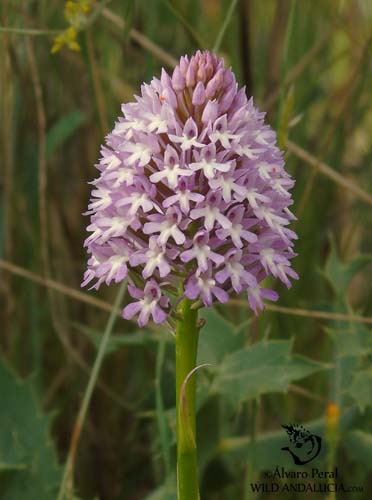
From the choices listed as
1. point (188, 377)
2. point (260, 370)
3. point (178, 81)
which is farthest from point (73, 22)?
point (188, 377)

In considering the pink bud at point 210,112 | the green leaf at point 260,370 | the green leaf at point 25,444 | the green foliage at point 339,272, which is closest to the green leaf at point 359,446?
the green leaf at point 260,370

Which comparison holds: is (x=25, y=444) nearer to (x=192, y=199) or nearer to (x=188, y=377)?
(x=188, y=377)

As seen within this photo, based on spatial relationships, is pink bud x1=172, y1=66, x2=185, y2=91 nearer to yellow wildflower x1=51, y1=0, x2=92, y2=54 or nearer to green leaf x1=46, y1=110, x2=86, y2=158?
yellow wildflower x1=51, y1=0, x2=92, y2=54

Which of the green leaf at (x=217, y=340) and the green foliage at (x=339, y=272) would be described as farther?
the green foliage at (x=339, y=272)

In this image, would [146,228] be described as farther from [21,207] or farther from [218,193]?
[21,207]

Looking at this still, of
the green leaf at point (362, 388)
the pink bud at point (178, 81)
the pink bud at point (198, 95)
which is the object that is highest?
the pink bud at point (178, 81)

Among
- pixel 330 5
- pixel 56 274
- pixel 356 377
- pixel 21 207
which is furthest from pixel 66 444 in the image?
pixel 330 5

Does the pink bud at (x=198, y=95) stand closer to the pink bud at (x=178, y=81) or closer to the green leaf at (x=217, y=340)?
the pink bud at (x=178, y=81)
